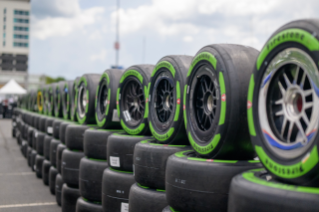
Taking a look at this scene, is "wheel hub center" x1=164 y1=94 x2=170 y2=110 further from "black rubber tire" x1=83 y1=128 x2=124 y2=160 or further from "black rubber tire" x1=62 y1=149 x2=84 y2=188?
"black rubber tire" x1=62 y1=149 x2=84 y2=188

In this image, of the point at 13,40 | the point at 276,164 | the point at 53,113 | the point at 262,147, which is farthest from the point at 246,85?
the point at 13,40

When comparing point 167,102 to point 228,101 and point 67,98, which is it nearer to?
point 228,101

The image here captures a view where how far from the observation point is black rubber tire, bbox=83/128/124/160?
5.42 meters

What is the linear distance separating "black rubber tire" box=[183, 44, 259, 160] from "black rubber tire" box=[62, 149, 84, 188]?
11.7 feet

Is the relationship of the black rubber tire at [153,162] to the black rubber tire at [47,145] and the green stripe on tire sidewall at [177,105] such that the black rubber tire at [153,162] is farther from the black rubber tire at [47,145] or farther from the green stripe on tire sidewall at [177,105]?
the black rubber tire at [47,145]

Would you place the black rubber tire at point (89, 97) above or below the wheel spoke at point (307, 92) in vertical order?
below

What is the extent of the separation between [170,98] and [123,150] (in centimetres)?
105

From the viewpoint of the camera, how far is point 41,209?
22.8ft

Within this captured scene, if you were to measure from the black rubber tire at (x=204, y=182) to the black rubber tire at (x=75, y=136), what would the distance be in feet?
11.7

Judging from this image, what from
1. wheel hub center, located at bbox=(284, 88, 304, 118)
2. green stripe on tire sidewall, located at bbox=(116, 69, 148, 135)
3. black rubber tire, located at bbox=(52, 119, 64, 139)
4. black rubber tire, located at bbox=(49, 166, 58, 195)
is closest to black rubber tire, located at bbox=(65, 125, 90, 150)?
green stripe on tire sidewall, located at bbox=(116, 69, 148, 135)

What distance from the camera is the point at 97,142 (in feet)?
17.9

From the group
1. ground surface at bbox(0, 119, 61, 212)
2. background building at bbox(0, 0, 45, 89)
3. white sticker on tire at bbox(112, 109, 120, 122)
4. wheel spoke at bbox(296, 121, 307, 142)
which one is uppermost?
background building at bbox(0, 0, 45, 89)

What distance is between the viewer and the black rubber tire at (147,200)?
370cm

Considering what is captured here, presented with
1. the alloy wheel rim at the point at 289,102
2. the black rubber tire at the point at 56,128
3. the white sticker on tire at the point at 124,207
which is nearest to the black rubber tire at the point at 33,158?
the black rubber tire at the point at 56,128
